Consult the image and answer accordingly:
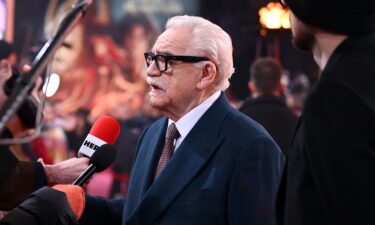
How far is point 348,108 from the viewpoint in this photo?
1.99 meters

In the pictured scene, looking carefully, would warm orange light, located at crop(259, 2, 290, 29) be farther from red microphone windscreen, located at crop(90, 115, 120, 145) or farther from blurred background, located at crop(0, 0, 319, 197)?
blurred background, located at crop(0, 0, 319, 197)

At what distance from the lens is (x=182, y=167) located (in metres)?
3.03

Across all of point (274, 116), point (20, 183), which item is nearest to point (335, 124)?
point (20, 183)

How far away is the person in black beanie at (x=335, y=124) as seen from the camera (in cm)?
197

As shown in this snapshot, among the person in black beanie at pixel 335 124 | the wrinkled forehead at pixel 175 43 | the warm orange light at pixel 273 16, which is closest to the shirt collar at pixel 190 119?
the wrinkled forehead at pixel 175 43

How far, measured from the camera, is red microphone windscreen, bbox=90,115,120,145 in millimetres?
3129

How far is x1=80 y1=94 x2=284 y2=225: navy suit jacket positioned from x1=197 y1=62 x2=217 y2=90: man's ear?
0.09 meters

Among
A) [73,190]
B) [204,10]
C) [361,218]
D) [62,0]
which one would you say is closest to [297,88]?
[204,10]

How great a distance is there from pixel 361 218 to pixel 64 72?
1069 cm

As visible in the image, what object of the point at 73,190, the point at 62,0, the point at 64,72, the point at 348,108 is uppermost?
the point at 348,108

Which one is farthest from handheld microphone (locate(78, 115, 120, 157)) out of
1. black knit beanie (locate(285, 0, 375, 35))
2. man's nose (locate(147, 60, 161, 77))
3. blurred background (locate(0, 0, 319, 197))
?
blurred background (locate(0, 0, 319, 197))

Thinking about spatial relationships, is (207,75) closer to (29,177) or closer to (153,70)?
(153,70)

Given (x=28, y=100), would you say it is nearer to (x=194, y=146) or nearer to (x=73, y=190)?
(x=73, y=190)

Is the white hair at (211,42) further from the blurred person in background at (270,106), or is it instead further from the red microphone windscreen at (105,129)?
the blurred person in background at (270,106)
